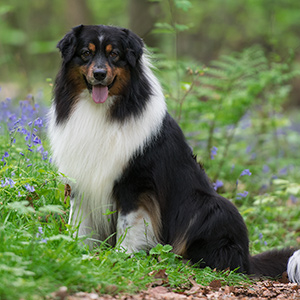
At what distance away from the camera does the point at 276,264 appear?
4926 mm

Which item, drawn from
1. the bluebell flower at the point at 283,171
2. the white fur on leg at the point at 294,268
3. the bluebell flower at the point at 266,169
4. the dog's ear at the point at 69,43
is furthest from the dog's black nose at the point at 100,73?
the bluebell flower at the point at 283,171

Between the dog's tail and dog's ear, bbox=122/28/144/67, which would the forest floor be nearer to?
the dog's tail

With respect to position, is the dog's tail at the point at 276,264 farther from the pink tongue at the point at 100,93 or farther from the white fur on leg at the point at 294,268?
the pink tongue at the point at 100,93

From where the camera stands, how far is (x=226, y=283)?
14.0ft

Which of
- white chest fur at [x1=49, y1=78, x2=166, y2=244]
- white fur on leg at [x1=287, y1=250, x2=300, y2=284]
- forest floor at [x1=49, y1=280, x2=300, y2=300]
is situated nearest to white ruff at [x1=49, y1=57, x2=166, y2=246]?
white chest fur at [x1=49, y1=78, x2=166, y2=244]

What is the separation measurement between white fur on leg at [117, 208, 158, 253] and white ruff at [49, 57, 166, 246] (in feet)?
0.66

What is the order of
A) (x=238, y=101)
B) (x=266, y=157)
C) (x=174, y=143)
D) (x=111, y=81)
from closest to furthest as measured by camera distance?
1. (x=111, y=81)
2. (x=174, y=143)
3. (x=238, y=101)
4. (x=266, y=157)

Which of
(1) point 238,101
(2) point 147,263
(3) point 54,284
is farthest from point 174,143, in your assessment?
(1) point 238,101

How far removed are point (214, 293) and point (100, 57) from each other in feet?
7.50

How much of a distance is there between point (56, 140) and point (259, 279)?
244cm

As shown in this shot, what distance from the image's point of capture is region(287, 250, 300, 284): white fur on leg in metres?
4.60

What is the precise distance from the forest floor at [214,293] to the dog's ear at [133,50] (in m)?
2.06

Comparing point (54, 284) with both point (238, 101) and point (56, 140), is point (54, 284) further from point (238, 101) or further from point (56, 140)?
point (238, 101)

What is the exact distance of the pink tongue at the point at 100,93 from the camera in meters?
4.39
